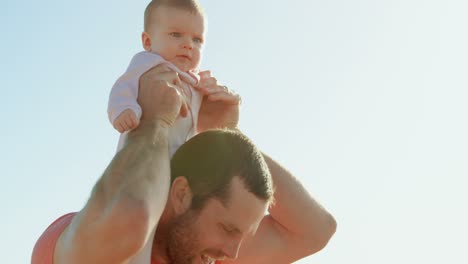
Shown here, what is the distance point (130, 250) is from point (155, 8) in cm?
179

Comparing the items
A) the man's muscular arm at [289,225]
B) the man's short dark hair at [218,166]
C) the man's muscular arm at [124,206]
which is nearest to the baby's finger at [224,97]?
the man's short dark hair at [218,166]

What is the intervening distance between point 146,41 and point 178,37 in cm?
26

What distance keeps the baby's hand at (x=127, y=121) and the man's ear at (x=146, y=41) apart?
33.3 inches

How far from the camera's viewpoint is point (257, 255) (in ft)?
15.0

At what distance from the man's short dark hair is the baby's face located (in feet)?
1.50

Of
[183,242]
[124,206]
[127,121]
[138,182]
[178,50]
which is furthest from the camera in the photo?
[178,50]

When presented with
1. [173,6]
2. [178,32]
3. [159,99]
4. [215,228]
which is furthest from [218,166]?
[173,6]

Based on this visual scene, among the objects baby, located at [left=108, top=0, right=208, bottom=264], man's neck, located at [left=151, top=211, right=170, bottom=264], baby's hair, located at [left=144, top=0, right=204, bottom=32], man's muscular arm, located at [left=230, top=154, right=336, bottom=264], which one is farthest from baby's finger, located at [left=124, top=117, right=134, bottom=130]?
man's muscular arm, located at [left=230, top=154, right=336, bottom=264]

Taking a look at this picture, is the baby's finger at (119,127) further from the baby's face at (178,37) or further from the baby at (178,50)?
the baby's face at (178,37)

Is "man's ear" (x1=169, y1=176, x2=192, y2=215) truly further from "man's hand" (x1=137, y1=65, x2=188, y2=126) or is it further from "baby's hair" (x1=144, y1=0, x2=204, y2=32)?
"baby's hair" (x1=144, y1=0, x2=204, y2=32)

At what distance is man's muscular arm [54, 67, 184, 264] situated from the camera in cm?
314

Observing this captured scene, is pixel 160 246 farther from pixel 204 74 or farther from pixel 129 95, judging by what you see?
pixel 204 74

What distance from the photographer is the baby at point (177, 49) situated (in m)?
4.23

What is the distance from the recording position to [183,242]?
411 cm
